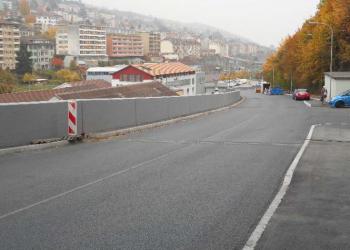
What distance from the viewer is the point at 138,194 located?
8.18 m

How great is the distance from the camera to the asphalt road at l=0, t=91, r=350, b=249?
5957mm

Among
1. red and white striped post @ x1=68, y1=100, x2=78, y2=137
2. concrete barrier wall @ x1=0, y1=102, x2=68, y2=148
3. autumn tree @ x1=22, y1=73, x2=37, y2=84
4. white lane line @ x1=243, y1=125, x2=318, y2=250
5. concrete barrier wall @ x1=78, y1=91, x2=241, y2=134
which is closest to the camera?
white lane line @ x1=243, y1=125, x2=318, y2=250

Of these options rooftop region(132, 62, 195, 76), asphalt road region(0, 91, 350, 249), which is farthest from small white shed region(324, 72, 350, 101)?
rooftop region(132, 62, 195, 76)

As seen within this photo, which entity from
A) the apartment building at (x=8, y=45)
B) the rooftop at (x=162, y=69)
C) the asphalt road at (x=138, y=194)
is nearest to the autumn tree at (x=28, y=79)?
the apartment building at (x=8, y=45)

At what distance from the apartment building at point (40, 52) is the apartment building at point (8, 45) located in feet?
31.3

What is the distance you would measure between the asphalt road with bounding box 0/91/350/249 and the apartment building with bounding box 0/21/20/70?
473 ft

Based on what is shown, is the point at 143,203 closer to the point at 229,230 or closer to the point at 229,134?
the point at 229,230

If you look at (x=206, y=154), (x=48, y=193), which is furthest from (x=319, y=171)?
(x=48, y=193)

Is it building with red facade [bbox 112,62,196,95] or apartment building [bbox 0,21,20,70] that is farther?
apartment building [bbox 0,21,20,70]

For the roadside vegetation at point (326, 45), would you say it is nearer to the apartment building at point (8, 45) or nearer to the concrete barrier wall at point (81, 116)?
the concrete barrier wall at point (81, 116)

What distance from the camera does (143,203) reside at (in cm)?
758

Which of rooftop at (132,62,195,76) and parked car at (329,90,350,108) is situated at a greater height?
rooftop at (132,62,195,76)

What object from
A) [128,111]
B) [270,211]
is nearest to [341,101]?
[128,111]

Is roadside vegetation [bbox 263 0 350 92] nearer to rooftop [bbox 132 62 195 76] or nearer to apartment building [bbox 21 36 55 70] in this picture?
rooftop [bbox 132 62 195 76]
